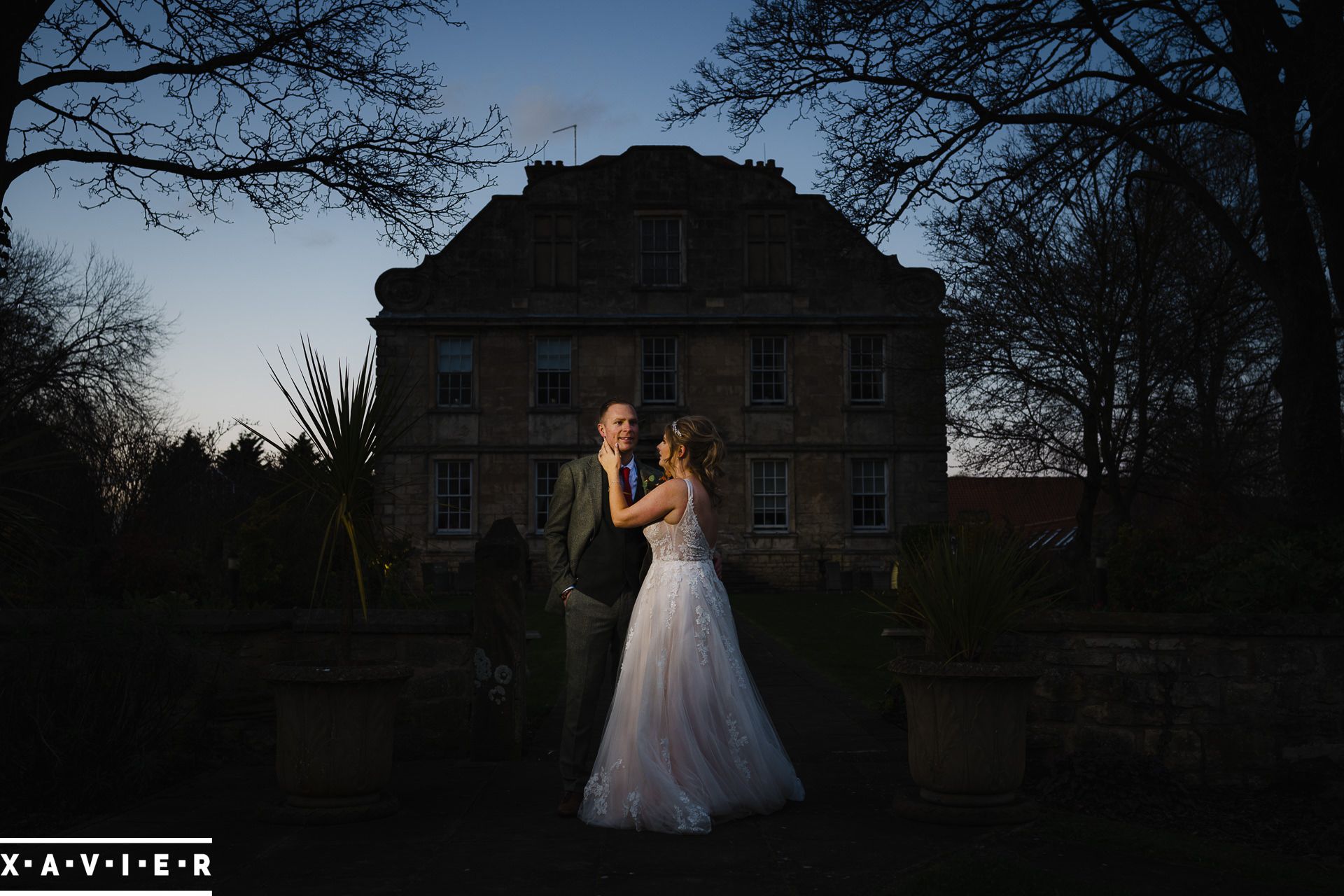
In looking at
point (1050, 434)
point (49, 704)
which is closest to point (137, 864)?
point (49, 704)

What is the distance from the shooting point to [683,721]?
5.98 meters

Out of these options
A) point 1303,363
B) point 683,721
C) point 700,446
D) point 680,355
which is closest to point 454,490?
point 680,355

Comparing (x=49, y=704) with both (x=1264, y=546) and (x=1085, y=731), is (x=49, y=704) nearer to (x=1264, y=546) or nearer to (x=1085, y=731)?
(x=1085, y=731)

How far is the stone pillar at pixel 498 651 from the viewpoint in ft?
24.9

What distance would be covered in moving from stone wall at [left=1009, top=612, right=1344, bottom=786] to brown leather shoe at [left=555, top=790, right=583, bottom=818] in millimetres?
2855

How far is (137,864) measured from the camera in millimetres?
5051

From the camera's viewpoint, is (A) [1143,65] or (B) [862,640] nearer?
(A) [1143,65]

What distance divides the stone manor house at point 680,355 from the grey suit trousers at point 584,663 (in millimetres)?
24449

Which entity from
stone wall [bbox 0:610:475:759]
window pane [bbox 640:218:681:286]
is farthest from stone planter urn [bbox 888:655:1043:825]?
window pane [bbox 640:218:681:286]

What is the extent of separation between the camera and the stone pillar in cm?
758

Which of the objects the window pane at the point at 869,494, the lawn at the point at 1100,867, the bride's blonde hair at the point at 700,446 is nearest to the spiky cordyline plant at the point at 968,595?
the lawn at the point at 1100,867

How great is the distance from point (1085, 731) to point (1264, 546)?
232 cm

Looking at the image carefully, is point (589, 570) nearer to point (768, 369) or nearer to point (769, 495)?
point (769, 495)

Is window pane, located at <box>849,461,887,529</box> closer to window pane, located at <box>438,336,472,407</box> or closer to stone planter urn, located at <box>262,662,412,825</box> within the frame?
window pane, located at <box>438,336,472,407</box>
